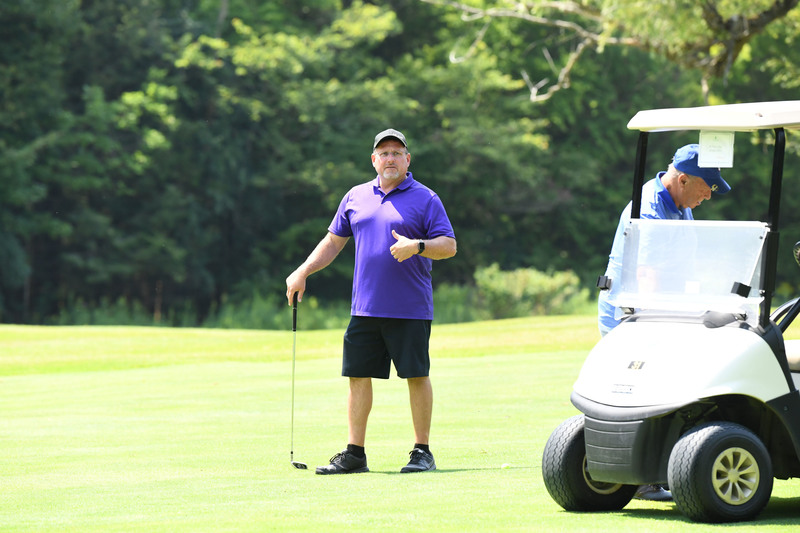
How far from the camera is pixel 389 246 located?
7.56m

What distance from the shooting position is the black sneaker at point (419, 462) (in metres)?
7.45

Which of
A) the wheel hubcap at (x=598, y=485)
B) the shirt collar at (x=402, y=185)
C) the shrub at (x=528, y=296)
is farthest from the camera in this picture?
the shrub at (x=528, y=296)

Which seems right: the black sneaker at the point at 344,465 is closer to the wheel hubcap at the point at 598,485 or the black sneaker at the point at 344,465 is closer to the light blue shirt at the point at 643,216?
the light blue shirt at the point at 643,216

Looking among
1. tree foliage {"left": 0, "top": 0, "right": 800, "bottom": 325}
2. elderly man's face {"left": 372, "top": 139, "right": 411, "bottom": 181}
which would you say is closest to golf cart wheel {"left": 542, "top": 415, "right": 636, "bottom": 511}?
elderly man's face {"left": 372, "top": 139, "right": 411, "bottom": 181}

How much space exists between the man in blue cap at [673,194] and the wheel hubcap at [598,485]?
1.40 feet

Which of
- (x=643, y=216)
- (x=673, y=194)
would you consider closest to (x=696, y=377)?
(x=643, y=216)

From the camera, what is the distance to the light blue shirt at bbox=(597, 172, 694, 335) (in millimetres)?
6320

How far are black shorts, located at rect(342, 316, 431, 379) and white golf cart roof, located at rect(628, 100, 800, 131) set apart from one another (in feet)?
6.97

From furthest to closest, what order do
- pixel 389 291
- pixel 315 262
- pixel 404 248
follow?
pixel 315 262 < pixel 389 291 < pixel 404 248

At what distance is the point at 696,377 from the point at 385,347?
8.89ft

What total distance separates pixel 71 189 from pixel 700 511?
37.7 meters

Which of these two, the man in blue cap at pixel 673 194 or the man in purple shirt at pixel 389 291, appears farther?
the man in purple shirt at pixel 389 291

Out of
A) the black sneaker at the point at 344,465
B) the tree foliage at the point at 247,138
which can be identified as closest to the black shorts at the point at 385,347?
the black sneaker at the point at 344,465

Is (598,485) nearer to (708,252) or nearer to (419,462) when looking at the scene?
(708,252)
